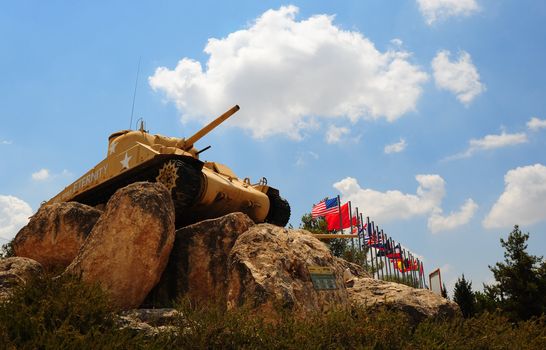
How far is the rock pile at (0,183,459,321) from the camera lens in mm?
6836

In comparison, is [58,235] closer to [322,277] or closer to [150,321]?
[150,321]

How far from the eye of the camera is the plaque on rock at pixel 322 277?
755 centimetres

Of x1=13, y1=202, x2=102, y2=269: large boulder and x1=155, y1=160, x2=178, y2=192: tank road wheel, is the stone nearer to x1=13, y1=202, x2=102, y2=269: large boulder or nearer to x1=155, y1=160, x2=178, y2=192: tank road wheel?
x1=13, y1=202, x2=102, y2=269: large boulder

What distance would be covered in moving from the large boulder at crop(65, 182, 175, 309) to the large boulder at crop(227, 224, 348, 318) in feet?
5.00

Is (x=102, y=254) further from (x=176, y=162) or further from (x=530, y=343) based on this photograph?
(x=530, y=343)

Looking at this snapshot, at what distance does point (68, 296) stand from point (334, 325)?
2792mm

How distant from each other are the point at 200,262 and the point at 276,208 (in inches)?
286

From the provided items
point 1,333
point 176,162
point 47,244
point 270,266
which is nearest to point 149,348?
point 1,333

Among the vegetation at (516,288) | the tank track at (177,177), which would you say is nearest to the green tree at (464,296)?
the vegetation at (516,288)

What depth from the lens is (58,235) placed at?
10422mm

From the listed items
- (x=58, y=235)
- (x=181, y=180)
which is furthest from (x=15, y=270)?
(x=181, y=180)

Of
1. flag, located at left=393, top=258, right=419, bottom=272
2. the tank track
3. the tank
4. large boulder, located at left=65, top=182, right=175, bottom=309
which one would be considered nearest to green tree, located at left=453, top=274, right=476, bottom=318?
the tank

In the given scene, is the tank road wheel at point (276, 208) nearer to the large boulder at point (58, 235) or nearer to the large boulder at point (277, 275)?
→ the large boulder at point (58, 235)

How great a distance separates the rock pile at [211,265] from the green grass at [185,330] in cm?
86
